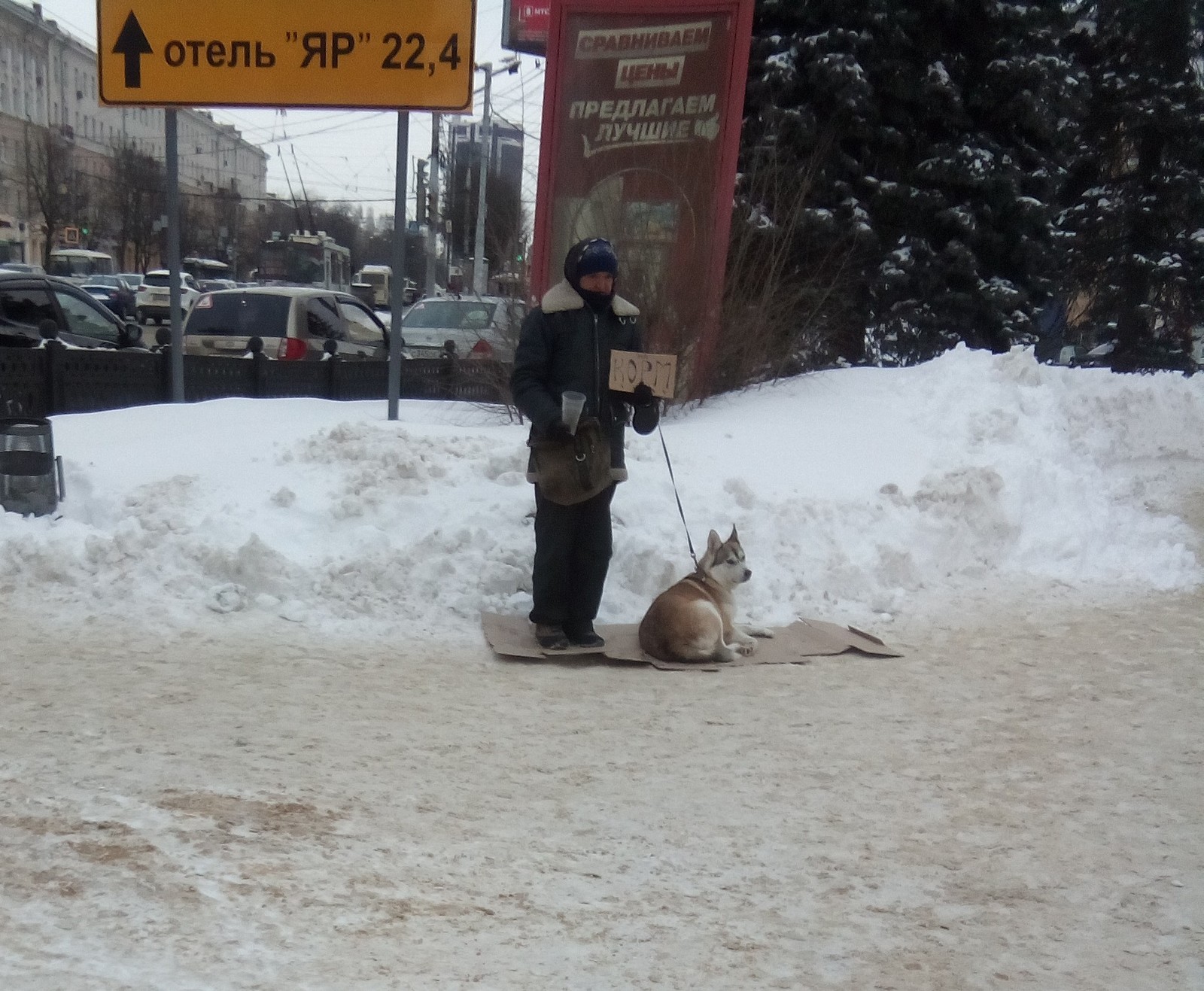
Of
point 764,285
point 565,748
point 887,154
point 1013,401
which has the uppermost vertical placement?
point 887,154

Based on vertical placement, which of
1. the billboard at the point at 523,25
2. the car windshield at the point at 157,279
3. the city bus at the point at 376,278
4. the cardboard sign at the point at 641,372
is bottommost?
the city bus at the point at 376,278

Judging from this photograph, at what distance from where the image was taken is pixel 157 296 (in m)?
38.6

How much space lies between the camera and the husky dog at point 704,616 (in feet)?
21.7

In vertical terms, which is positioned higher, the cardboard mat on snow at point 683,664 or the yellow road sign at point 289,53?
the yellow road sign at point 289,53

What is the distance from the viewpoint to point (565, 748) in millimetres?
5328

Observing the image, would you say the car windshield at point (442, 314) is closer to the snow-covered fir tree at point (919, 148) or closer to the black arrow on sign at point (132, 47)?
the snow-covered fir tree at point (919, 148)

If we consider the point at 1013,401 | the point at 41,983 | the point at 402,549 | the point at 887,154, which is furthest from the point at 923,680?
the point at 887,154

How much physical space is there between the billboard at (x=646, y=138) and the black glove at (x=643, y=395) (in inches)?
179

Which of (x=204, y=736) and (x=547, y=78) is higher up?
(x=547, y=78)

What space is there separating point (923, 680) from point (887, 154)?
11.0 m

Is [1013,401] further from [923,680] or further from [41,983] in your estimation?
[41,983]

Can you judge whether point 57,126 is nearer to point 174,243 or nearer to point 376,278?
point 376,278

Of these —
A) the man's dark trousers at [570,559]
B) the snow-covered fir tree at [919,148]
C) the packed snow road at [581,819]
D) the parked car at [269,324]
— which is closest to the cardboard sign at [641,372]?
the man's dark trousers at [570,559]

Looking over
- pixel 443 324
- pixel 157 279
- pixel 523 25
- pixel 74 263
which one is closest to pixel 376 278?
pixel 74 263
